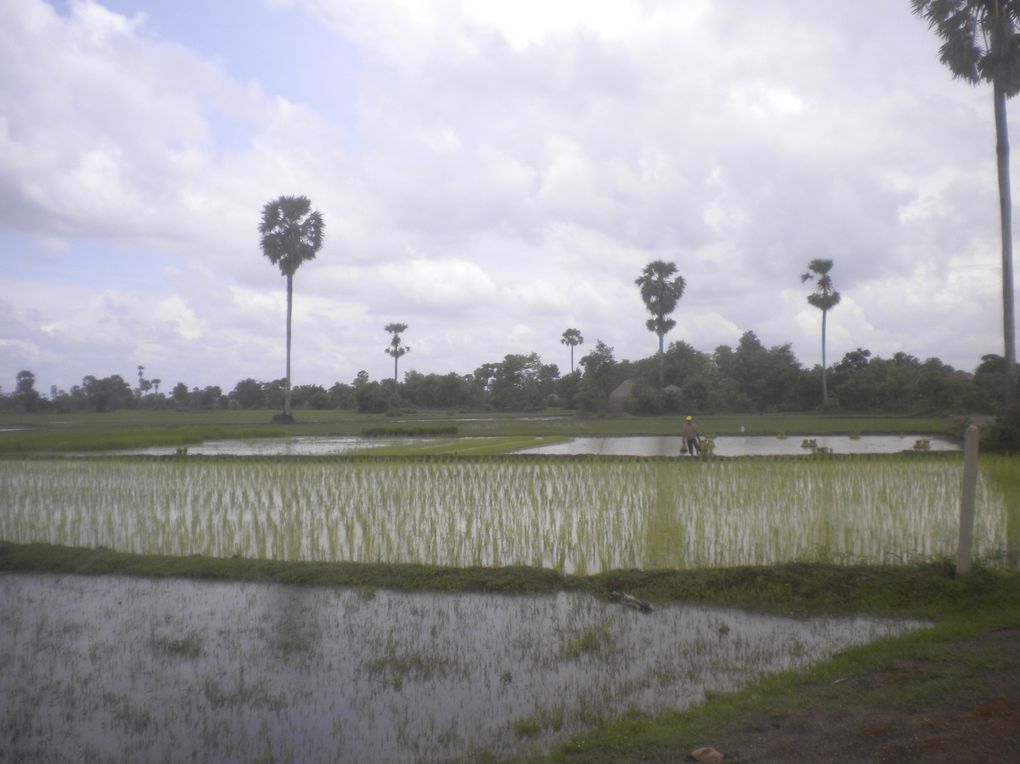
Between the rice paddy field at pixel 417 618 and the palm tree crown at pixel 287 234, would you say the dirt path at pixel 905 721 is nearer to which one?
the rice paddy field at pixel 417 618

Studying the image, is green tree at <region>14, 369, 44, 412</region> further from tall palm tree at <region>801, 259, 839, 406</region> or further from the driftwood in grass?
tall palm tree at <region>801, 259, 839, 406</region>

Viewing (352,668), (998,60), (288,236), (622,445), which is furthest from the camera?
(288,236)

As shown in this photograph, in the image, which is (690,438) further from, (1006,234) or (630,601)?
(630,601)

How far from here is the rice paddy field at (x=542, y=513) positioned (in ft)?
30.8

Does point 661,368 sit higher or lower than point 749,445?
higher

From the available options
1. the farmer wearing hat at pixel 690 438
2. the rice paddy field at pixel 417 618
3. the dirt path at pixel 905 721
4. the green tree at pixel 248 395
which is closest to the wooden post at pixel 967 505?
the rice paddy field at pixel 417 618

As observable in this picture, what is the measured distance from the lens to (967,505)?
23.6 feet

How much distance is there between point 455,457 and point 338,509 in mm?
8684

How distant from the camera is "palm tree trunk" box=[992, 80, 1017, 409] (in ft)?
66.1

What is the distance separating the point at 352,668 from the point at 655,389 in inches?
2234

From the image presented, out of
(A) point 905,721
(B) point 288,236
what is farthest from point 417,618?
(B) point 288,236

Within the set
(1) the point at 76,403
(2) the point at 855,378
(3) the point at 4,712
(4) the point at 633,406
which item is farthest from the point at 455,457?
(2) the point at 855,378

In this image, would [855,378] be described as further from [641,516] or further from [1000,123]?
[641,516]

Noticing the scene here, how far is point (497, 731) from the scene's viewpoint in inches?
187
